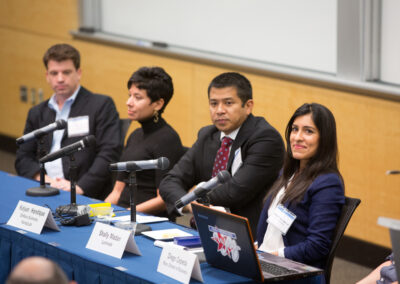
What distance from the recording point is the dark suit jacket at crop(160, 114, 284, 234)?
414 centimetres

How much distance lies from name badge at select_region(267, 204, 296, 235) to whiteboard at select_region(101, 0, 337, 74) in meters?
2.13

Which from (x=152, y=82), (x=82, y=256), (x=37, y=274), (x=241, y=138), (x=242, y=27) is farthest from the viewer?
(x=242, y=27)

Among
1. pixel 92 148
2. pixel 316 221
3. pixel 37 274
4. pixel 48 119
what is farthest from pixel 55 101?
pixel 37 274

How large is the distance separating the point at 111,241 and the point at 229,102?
3.83ft

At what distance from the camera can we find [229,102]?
4.25 m

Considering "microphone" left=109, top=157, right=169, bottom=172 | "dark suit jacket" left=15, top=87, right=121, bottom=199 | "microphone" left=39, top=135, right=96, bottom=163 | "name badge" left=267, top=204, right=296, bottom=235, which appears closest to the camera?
"microphone" left=109, top=157, right=169, bottom=172

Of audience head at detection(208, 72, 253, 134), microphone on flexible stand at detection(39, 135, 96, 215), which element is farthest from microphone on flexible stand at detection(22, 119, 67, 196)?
audience head at detection(208, 72, 253, 134)

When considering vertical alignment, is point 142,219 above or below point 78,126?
below

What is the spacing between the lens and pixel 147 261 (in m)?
3.34

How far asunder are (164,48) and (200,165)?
2.65 metres

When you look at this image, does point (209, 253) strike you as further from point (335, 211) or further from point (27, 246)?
point (27, 246)

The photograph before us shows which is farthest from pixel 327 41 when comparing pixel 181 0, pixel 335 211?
pixel 335 211

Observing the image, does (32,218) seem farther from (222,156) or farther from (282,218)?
(282,218)

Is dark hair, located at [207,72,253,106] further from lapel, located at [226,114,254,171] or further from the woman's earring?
the woman's earring
